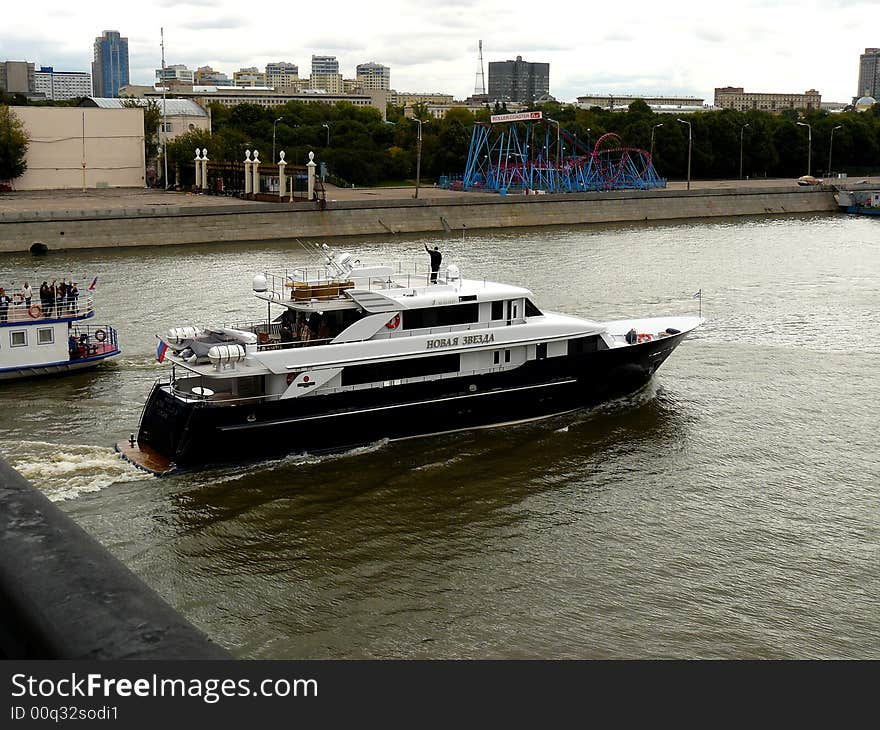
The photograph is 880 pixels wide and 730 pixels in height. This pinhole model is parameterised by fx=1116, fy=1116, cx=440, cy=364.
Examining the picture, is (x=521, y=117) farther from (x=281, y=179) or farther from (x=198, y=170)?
(x=198, y=170)

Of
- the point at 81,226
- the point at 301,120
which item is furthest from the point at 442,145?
the point at 81,226

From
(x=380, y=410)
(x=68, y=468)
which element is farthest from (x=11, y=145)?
(x=380, y=410)

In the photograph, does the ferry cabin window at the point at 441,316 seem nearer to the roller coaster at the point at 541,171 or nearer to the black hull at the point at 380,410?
the black hull at the point at 380,410

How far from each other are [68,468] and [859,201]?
82.2 m

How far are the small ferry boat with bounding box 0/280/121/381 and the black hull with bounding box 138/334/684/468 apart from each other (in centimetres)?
773

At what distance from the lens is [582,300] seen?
42.9 metres

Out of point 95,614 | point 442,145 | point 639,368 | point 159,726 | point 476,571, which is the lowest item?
point 476,571

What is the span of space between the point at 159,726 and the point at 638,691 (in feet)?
6.79

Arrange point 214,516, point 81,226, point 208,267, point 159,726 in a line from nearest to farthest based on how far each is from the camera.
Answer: point 159,726
point 214,516
point 208,267
point 81,226

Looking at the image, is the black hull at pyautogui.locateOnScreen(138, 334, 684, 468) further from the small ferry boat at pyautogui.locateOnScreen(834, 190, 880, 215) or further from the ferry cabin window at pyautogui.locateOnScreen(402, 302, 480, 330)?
the small ferry boat at pyautogui.locateOnScreen(834, 190, 880, 215)

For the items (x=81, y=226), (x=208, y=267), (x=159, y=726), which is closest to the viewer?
(x=159, y=726)

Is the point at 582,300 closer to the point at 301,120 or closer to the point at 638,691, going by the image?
the point at 638,691

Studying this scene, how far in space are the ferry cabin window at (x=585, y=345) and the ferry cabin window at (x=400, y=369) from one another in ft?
10.7

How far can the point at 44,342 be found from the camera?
30.3 metres
